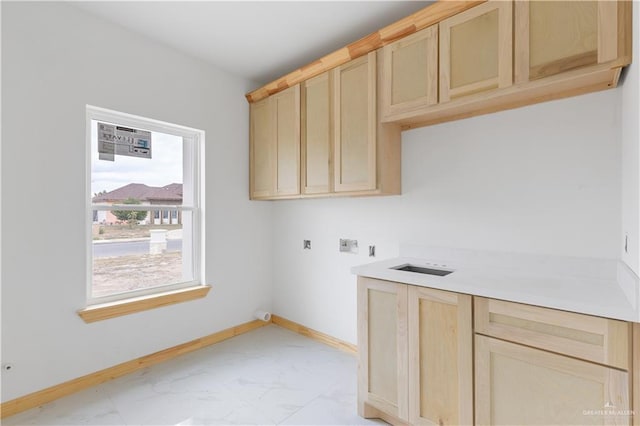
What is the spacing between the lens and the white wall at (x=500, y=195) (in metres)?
1.66

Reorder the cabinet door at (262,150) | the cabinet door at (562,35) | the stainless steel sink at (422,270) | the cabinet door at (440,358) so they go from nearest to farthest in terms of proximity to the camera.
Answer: the cabinet door at (562,35)
the cabinet door at (440,358)
the stainless steel sink at (422,270)
the cabinet door at (262,150)

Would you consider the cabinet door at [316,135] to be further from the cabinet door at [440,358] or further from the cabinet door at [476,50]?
the cabinet door at [440,358]

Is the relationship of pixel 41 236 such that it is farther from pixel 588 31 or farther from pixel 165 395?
pixel 588 31

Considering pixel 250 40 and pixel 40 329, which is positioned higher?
pixel 250 40

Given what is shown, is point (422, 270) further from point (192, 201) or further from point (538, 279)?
point (192, 201)

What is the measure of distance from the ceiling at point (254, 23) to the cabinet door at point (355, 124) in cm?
30

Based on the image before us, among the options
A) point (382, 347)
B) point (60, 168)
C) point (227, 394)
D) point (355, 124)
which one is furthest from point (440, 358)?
point (60, 168)

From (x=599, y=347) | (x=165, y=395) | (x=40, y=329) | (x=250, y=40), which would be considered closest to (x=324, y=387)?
(x=165, y=395)

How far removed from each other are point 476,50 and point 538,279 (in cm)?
130

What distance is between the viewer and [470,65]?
5.68 feet

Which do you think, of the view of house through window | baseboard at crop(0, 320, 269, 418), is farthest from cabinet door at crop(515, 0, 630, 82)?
baseboard at crop(0, 320, 269, 418)

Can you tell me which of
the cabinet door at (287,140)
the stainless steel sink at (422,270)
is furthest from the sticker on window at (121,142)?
the stainless steel sink at (422,270)

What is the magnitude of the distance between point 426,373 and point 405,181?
1.34 m

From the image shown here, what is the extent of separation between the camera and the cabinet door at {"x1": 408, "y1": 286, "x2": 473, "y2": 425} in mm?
1511
